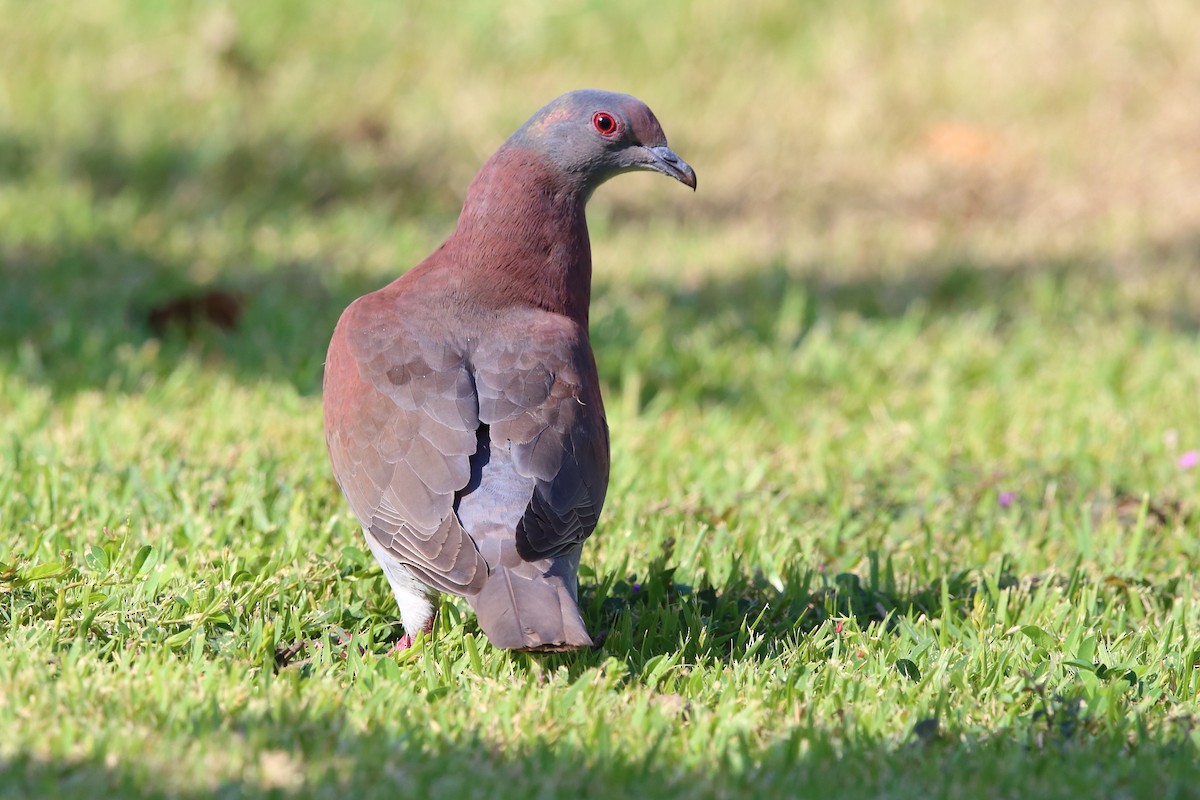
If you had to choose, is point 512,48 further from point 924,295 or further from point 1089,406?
point 1089,406

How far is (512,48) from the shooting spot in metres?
11.1

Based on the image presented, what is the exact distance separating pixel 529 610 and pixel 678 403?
3.15m

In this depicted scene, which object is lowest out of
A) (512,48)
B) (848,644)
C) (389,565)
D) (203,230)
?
(848,644)

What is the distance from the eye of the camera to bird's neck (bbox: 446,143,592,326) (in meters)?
4.18

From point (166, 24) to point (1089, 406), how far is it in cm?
724

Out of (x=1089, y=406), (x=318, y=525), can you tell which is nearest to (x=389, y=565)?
(x=318, y=525)

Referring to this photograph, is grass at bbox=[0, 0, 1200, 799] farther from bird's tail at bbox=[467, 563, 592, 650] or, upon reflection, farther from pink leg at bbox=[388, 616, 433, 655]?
bird's tail at bbox=[467, 563, 592, 650]

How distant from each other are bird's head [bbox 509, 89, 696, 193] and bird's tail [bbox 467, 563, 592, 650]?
1352mm

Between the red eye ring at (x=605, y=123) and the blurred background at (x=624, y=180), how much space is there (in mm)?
2435

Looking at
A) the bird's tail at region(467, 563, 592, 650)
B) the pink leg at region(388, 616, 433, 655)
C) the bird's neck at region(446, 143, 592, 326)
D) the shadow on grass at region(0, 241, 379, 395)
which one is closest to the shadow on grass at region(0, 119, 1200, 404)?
the shadow on grass at region(0, 241, 379, 395)

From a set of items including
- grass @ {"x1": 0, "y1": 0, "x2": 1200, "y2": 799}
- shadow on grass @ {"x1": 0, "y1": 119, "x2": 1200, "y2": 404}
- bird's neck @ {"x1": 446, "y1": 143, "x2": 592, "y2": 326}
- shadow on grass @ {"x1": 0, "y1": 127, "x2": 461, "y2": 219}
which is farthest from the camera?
shadow on grass @ {"x1": 0, "y1": 127, "x2": 461, "y2": 219}

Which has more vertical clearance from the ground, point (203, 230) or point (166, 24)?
point (166, 24)

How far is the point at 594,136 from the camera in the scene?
431 centimetres

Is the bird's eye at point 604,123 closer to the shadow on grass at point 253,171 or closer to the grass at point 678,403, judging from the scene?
the grass at point 678,403
